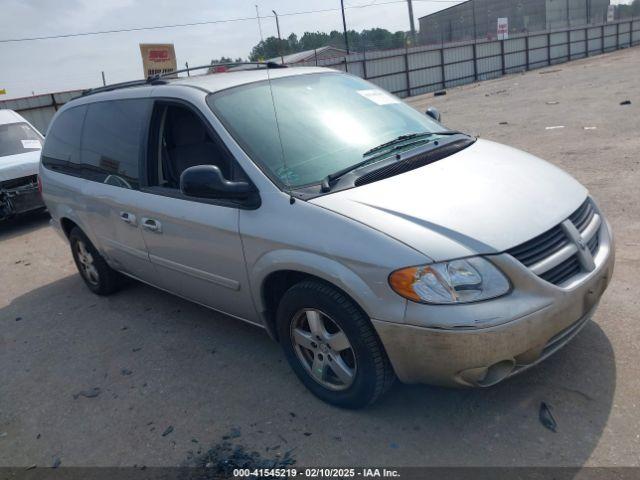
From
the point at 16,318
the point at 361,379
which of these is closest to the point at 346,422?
the point at 361,379

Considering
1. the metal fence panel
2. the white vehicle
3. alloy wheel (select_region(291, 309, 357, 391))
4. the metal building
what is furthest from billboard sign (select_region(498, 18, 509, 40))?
alloy wheel (select_region(291, 309, 357, 391))

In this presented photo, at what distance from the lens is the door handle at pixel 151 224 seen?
12.3 feet

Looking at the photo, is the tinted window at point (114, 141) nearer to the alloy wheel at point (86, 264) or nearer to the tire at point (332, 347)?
the alloy wheel at point (86, 264)

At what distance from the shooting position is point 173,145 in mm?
3939

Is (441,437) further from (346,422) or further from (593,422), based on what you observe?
(593,422)

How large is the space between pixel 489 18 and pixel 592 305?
224 ft

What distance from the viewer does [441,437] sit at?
2.71 m

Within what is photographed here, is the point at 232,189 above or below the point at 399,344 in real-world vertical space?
above

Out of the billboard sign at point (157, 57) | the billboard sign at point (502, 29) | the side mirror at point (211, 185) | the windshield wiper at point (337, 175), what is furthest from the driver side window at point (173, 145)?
the billboard sign at point (502, 29)

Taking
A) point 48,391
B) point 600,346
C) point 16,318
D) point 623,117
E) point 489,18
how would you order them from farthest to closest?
1. point 489,18
2. point 623,117
3. point 16,318
4. point 48,391
5. point 600,346

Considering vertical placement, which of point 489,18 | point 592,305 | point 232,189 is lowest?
point 592,305

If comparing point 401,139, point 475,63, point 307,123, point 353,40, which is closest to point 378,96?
point 401,139

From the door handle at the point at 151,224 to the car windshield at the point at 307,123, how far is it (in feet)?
3.01

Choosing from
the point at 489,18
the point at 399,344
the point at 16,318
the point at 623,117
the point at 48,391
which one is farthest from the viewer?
the point at 489,18
